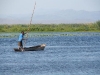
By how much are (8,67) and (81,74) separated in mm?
5618

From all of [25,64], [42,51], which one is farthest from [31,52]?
[25,64]

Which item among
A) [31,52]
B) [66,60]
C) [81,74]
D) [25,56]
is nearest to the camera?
[81,74]

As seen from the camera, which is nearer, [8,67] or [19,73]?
[19,73]

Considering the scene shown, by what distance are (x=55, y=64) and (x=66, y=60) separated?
2560 mm

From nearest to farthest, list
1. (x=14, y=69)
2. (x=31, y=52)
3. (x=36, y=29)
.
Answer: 1. (x=14, y=69)
2. (x=31, y=52)
3. (x=36, y=29)

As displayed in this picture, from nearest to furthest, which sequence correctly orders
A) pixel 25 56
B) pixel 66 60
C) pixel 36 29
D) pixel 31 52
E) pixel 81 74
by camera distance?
pixel 81 74 < pixel 66 60 < pixel 25 56 < pixel 31 52 < pixel 36 29

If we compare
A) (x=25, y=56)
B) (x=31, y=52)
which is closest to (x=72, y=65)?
(x=25, y=56)

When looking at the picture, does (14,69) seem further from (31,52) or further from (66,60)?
(31,52)

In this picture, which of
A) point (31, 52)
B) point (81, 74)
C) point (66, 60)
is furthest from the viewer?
point (31, 52)

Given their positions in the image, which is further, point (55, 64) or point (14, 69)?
point (55, 64)

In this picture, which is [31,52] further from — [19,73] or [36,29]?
[36,29]

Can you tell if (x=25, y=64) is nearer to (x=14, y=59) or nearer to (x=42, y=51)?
(x=14, y=59)

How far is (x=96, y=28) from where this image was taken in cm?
10531

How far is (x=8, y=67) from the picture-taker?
109ft
